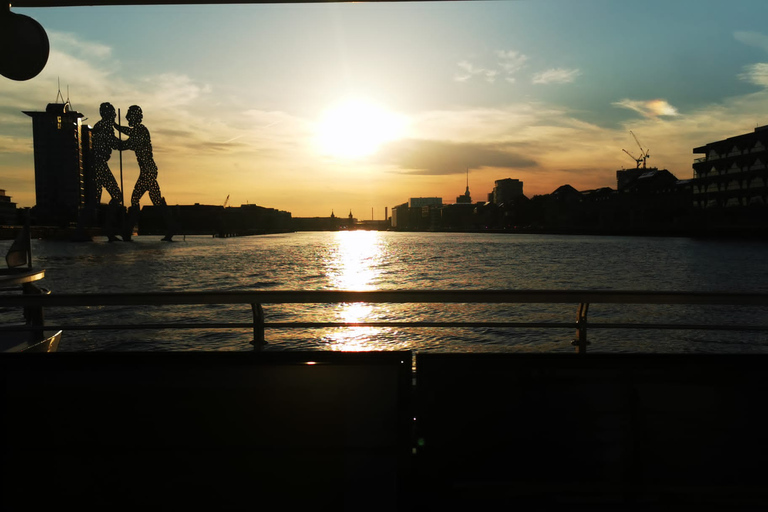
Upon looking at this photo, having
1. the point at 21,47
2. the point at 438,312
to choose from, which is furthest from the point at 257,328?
the point at 438,312

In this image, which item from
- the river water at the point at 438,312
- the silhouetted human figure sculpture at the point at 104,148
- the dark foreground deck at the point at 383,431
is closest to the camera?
the dark foreground deck at the point at 383,431

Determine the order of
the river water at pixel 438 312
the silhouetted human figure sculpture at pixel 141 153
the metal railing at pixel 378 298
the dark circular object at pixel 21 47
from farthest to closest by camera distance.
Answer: the silhouetted human figure sculpture at pixel 141 153 < the river water at pixel 438 312 < the metal railing at pixel 378 298 < the dark circular object at pixel 21 47

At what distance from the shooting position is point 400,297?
446cm

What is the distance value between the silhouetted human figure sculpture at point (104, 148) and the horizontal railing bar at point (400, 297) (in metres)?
150

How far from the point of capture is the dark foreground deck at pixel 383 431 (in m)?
2.24

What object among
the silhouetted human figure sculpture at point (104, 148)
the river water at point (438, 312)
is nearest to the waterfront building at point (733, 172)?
the river water at point (438, 312)

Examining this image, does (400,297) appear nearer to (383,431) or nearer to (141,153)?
(383,431)

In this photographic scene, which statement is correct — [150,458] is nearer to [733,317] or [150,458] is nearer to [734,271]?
[733,317]

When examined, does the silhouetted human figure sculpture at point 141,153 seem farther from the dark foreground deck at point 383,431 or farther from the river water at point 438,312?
the dark foreground deck at point 383,431

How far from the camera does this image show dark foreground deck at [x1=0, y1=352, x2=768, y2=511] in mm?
2242

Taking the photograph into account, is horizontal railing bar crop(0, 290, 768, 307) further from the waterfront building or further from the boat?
the waterfront building

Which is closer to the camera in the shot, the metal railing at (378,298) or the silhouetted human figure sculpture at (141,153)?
the metal railing at (378,298)

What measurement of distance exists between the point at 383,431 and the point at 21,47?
137 inches

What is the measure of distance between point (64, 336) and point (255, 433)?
1236 inches
